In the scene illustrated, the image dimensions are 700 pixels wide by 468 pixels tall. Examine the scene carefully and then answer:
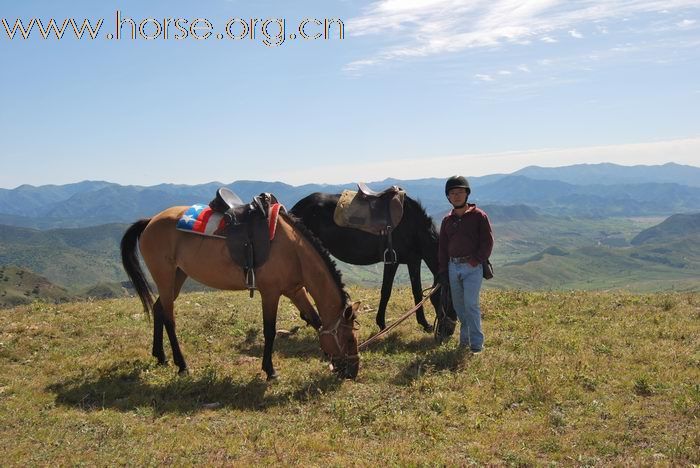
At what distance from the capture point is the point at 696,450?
4.95 m

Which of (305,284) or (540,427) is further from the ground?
(305,284)

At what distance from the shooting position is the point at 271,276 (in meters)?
8.02

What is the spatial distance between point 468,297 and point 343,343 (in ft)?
8.30

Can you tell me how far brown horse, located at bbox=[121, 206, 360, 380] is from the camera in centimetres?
788

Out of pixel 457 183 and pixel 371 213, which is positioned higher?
pixel 457 183

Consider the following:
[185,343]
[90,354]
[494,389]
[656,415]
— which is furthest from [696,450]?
[90,354]

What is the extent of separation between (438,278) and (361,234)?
2047 mm

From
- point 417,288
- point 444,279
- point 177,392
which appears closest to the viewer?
point 177,392

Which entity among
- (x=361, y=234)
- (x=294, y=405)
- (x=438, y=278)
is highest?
(x=361, y=234)

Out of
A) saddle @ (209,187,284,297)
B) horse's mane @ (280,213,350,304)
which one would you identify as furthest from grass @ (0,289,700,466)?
saddle @ (209,187,284,297)

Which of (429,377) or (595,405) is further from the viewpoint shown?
(429,377)

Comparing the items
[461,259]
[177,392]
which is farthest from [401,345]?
[177,392]

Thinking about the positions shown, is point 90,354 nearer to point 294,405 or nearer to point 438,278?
point 294,405

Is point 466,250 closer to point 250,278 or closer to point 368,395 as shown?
point 368,395
